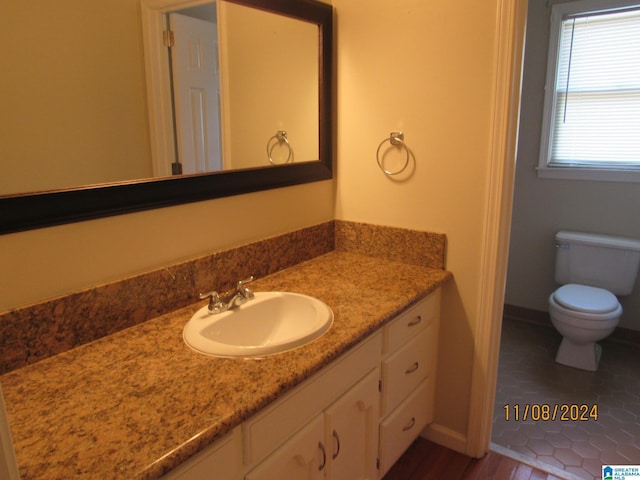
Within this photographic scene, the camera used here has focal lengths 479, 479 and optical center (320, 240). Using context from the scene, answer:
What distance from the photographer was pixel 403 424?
1.76 meters

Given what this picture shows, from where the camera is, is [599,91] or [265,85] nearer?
[265,85]

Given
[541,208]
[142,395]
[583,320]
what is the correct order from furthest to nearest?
[541,208] < [583,320] < [142,395]

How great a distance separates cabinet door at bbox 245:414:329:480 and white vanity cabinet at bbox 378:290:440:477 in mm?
359

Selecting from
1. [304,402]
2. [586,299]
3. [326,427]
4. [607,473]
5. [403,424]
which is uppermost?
A: [304,402]

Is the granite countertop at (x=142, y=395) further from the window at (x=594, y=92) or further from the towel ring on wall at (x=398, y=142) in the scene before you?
the window at (x=594, y=92)

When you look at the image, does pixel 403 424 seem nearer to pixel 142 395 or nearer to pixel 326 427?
pixel 326 427

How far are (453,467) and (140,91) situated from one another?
178 cm

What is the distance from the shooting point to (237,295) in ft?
4.88

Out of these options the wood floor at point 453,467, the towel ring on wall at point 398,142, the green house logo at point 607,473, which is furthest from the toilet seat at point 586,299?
the towel ring on wall at point 398,142

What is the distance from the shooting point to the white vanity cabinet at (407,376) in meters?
1.60

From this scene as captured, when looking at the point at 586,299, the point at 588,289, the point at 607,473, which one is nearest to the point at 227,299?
the point at 607,473

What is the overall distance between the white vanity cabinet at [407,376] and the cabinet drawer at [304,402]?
0.46 feet
